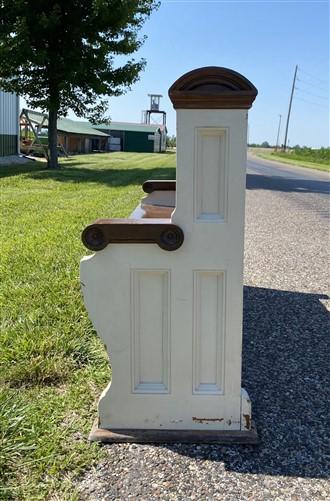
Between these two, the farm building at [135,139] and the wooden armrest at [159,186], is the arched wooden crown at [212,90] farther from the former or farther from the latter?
the farm building at [135,139]

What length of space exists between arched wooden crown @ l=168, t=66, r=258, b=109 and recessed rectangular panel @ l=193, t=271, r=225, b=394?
2.44 feet

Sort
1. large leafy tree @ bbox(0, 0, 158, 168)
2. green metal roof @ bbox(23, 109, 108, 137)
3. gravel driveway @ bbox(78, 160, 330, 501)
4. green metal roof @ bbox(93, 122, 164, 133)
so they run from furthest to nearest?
green metal roof @ bbox(93, 122, 164, 133)
green metal roof @ bbox(23, 109, 108, 137)
large leafy tree @ bbox(0, 0, 158, 168)
gravel driveway @ bbox(78, 160, 330, 501)

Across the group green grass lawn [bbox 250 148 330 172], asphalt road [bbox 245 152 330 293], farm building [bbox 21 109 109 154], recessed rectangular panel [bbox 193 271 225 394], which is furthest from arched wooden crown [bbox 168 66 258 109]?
farm building [bbox 21 109 109 154]

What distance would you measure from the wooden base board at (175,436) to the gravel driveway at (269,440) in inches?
1.5

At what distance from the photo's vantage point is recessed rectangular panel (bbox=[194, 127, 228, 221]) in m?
2.38

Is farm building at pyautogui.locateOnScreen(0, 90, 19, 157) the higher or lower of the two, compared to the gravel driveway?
higher

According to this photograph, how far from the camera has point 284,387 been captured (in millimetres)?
3098

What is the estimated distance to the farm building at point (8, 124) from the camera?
27.3 m

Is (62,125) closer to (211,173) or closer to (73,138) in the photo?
(73,138)

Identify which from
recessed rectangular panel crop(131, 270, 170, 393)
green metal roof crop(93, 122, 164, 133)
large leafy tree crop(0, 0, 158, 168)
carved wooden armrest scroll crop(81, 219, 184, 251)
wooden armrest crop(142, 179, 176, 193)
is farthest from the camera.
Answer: green metal roof crop(93, 122, 164, 133)

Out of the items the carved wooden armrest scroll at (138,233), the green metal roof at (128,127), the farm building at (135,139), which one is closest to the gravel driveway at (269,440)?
the carved wooden armrest scroll at (138,233)

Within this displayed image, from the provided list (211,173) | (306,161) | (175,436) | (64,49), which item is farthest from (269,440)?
(306,161)

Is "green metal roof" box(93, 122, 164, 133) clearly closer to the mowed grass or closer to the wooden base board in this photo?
the mowed grass

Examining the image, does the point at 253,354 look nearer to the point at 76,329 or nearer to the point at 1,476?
the point at 76,329
